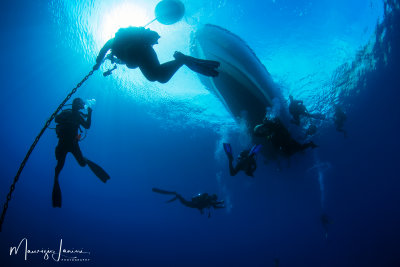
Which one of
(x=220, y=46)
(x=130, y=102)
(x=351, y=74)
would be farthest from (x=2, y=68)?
(x=351, y=74)

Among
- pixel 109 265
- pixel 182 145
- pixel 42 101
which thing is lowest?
pixel 109 265

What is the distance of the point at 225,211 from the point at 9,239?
49.4m

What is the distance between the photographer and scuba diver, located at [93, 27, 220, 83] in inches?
136

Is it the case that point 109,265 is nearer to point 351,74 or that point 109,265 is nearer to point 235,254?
point 235,254

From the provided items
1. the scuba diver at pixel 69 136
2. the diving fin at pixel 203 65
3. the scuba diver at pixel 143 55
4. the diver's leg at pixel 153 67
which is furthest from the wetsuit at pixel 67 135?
the diving fin at pixel 203 65

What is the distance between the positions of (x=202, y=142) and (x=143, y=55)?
23362 millimetres

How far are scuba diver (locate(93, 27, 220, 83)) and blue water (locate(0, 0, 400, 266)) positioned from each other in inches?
249

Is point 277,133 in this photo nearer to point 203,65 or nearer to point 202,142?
point 203,65

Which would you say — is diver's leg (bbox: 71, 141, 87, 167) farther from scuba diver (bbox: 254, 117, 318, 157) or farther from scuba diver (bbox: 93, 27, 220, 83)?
scuba diver (bbox: 254, 117, 318, 157)

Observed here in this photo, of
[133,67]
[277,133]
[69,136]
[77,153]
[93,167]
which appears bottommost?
[93,167]

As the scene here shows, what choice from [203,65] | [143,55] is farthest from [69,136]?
[203,65]

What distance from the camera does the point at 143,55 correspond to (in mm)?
3500

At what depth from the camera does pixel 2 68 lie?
56.8ft

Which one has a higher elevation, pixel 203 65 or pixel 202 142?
pixel 202 142
